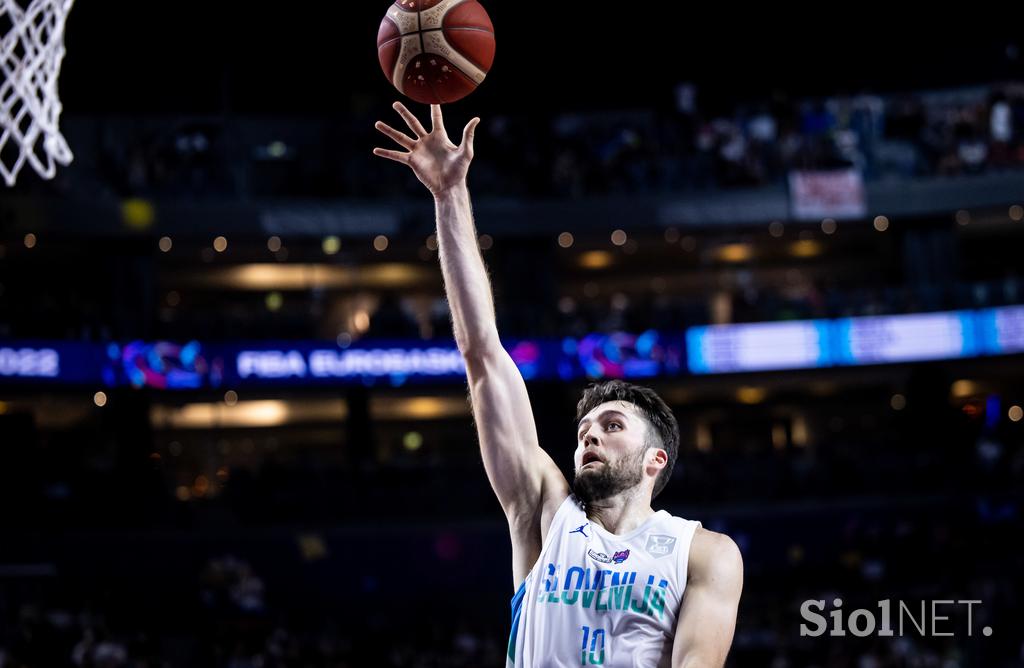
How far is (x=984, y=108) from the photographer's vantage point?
73.6ft

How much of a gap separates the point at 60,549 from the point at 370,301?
864 centimetres

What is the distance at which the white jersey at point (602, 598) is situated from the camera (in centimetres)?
328

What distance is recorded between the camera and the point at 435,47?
471 cm

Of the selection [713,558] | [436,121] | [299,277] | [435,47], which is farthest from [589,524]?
[299,277]

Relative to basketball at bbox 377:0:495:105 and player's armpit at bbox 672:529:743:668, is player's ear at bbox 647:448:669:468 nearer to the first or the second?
player's armpit at bbox 672:529:743:668

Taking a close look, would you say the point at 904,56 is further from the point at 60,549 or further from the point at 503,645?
the point at 60,549

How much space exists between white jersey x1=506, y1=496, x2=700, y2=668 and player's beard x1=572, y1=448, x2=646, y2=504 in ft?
0.30

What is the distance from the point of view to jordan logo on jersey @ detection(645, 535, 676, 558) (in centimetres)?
338

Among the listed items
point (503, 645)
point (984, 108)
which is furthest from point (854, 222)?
point (503, 645)

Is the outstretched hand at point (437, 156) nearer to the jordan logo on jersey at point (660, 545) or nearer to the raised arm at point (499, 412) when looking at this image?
the raised arm at point (499, 412)

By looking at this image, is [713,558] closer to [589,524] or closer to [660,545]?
[660,545]

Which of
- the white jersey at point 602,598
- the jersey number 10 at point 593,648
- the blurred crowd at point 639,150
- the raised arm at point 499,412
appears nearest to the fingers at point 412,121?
the raised arm at point 499,412

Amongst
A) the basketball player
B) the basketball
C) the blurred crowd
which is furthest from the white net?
the blurred crowd

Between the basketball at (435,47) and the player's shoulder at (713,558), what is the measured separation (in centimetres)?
206
